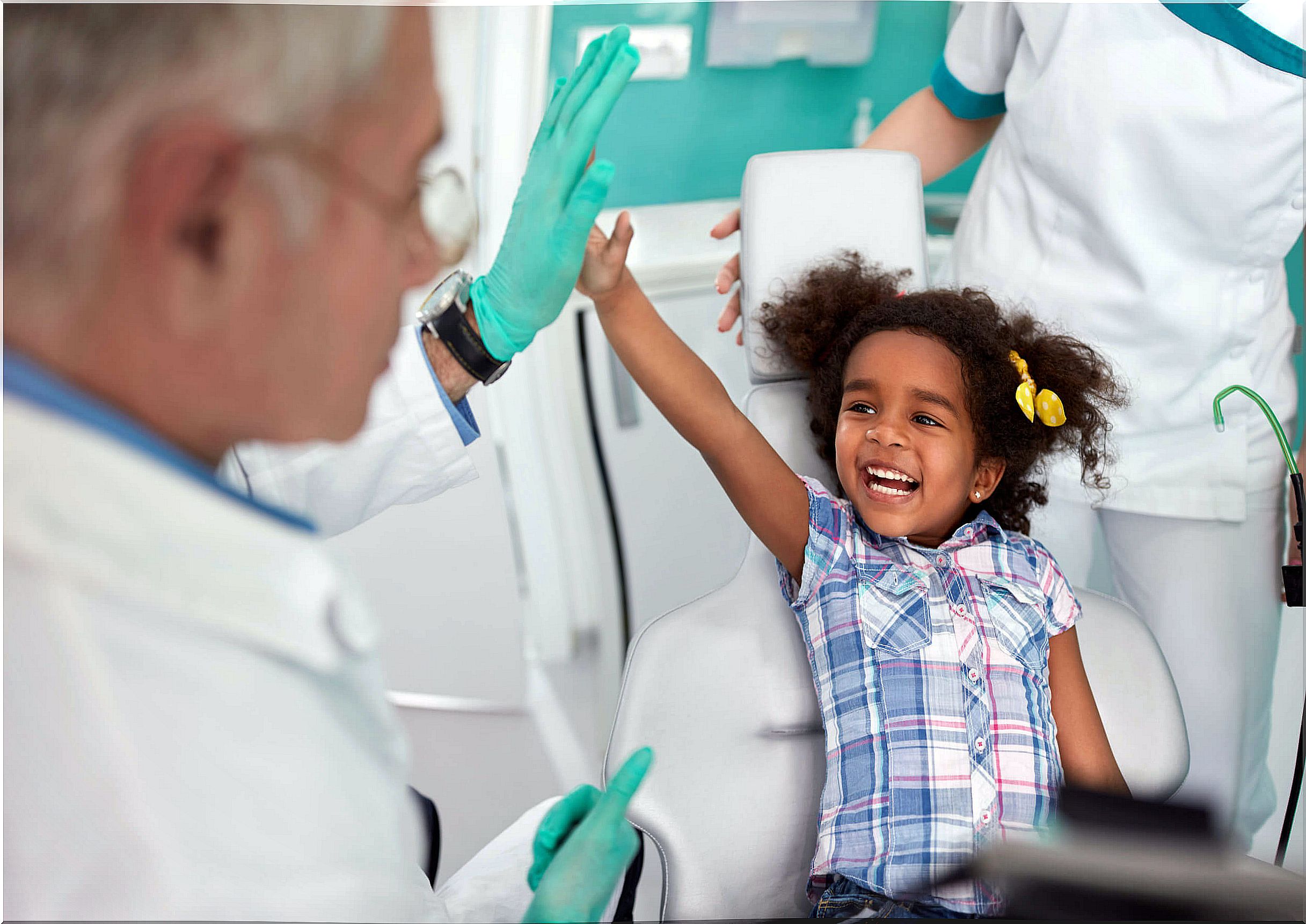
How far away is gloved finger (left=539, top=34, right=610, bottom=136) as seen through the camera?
73cm

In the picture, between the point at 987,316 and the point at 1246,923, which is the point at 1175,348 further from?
the point at 1246,923

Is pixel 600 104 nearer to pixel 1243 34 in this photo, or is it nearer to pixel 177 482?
pixel 177 482

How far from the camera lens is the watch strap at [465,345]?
746 millimetres

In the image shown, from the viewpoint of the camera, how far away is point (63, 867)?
490 mm

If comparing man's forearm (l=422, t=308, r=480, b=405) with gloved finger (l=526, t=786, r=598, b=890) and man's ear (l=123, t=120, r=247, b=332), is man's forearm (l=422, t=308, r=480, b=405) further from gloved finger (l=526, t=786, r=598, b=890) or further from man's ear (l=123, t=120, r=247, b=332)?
gloved finger (l=526, t=786, r=598, b=890)

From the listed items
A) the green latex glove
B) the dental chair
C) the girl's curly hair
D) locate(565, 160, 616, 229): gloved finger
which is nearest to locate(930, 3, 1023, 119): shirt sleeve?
the dental chair

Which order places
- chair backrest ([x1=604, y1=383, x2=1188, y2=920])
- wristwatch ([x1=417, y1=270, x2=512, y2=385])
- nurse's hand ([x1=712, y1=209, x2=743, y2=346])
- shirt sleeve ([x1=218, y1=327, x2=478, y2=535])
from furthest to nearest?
1. nurse's hand ([x1=712, y1=209, x2=743, y2=346])
2. chair backrest ([x1=604, y1=383, x2=1188, y2=920])
3. wristwatch ([x1=417, y1=270, x2=512, y2=385])
4. shirt sleeve ([x1=218, y1=327, x2=478, y2=535])

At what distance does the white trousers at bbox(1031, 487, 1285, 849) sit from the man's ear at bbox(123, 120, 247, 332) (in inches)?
39.4

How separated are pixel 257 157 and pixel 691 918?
0.71 meters

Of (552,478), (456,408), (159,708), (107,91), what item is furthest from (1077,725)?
(107,91)

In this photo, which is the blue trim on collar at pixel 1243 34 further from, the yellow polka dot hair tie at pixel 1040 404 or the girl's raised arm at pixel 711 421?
the girl's raised arm at pixel 711 421

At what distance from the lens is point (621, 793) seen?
28.7 inches

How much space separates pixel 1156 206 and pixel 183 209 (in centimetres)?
92

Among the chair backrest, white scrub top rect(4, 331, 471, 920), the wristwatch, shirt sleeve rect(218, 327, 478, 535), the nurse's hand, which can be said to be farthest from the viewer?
the nurse's hand
